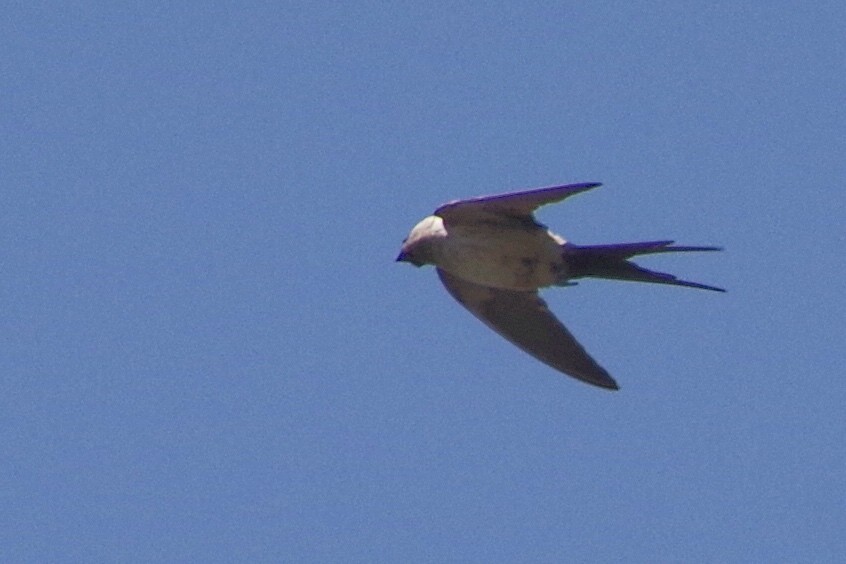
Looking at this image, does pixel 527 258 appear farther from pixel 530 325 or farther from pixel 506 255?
pixel 530 325

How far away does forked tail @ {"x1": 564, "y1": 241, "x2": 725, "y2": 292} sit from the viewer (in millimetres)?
10398

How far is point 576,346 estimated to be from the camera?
1134 cm

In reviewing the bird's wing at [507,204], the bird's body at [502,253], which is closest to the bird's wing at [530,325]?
the bird's body at [502,253]

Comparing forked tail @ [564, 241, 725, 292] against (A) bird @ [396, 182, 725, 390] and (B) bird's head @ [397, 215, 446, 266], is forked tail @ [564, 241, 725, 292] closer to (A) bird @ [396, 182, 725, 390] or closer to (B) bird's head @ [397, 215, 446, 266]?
(A) bird @ [396, 182, 725, 390]

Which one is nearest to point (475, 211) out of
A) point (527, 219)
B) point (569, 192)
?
point (527, 219)

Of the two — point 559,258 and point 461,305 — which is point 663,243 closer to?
point 559,258

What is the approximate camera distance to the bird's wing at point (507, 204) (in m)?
10.1

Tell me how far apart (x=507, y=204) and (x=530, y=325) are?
1294 mm

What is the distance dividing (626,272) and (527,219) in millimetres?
590

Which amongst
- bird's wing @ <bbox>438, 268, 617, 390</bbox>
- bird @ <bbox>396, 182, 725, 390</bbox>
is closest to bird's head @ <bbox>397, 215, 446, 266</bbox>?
bird @ <bbox>396, 182, 725, 390</bbox>

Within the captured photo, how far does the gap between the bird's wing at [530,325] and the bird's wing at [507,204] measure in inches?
37.5

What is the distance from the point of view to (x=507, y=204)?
10.5 m

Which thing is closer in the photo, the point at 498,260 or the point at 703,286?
the point at 703,286

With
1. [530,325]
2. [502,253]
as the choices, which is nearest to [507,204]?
[502,253]
